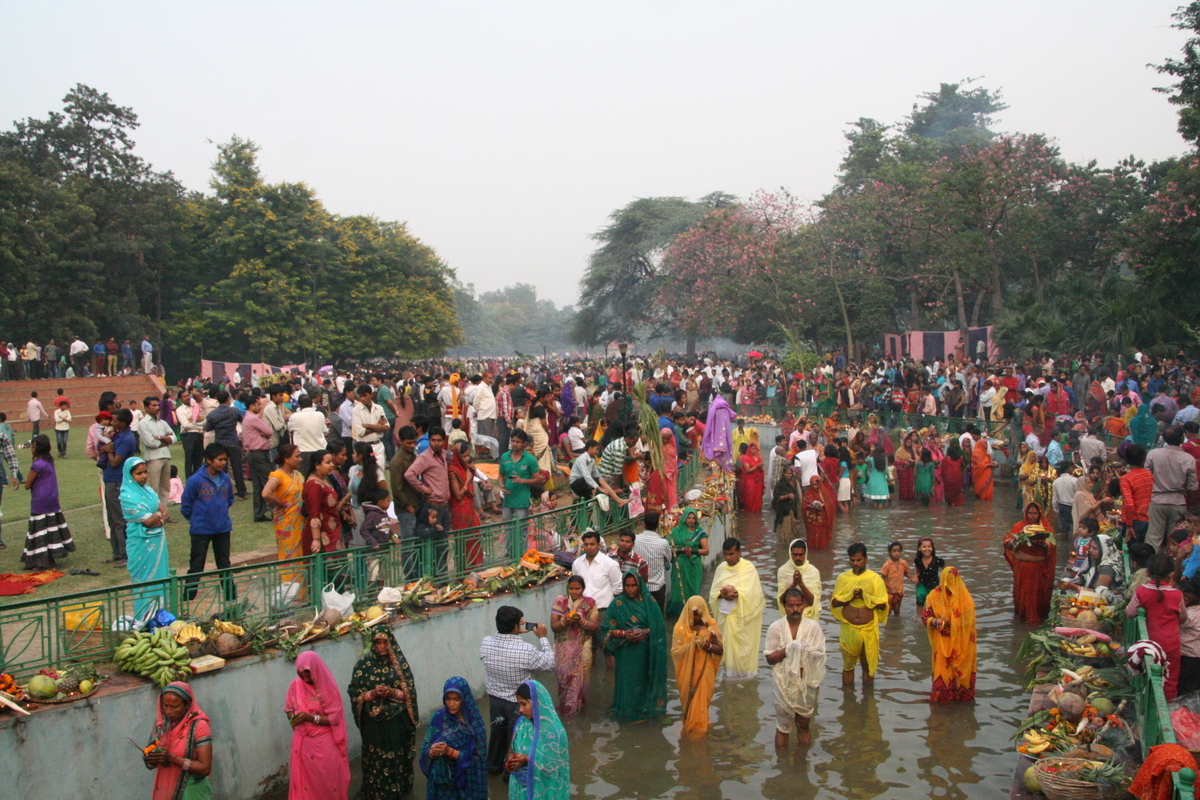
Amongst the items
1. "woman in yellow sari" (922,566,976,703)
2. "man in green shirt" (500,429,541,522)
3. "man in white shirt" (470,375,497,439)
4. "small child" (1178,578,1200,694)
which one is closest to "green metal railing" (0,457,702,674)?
"man in green shirt" (500,429,541,522)

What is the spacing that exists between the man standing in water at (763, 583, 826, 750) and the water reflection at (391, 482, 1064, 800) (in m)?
0.20

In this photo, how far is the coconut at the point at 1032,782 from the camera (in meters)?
5.97

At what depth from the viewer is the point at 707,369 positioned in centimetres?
3141

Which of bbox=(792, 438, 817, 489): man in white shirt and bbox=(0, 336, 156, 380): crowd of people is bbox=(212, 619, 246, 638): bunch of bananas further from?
bbox=(0, 336, 156, 380): crowd of people

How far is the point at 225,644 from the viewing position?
685cm

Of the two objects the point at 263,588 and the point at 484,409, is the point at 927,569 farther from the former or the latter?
the point at 484,409

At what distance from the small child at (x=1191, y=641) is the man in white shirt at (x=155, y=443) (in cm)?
1021

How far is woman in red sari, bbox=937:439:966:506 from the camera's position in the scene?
18.0 meters

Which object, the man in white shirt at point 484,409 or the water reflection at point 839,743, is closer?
the water reflection at point 839,743

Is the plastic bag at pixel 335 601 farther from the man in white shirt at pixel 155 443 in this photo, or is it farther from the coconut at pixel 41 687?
the man in white shirt at pixel 155 443

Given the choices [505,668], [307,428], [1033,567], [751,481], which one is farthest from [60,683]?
[751,481]

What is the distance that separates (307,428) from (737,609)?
557 centimetres

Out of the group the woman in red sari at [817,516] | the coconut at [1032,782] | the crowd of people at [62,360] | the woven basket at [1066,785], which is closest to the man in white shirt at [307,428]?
the woman in red sari at [817,516]

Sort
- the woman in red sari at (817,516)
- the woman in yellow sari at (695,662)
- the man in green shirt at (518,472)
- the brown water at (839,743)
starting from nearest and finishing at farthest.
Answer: the brown water at (839,743) < the woman in yellow sari at (695,662) < the man in green shirt at (518,472) < the woman in red sari at (817,516)
